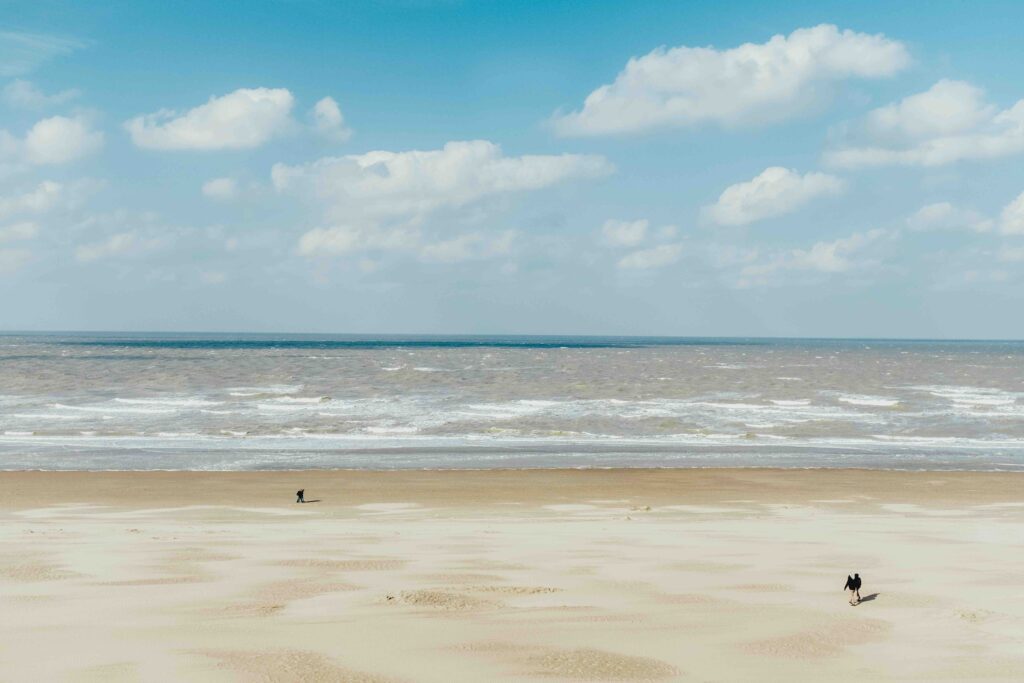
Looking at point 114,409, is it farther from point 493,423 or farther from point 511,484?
point 511,484

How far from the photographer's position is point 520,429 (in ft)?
135

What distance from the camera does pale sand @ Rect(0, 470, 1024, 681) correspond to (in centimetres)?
967

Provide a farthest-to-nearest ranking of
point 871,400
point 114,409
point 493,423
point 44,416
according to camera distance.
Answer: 1. point 871,400
2. point 114,409
3. point 44,416
4. point 493,423

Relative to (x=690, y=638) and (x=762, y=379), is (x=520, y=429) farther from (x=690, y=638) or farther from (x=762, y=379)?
(x=762, y=379)

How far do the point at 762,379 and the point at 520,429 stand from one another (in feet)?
154

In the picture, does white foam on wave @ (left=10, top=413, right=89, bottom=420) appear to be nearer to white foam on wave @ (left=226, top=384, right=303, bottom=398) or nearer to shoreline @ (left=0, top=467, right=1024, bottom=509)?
white foam on wave @ (left=226, top=384, right=303, bottom=398)

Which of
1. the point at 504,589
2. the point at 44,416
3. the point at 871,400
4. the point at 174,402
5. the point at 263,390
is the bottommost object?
the point at 44,416

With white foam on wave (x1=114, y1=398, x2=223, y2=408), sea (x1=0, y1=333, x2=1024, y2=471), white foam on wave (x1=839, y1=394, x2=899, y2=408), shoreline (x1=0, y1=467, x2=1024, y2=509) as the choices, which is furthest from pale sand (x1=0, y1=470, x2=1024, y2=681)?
white foam on wave (x1=839, y1=394, x2=899, y2=408)

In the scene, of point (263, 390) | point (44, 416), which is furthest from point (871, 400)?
point (44, 416)

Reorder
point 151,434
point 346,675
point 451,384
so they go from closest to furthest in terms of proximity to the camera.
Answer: point 346,675 → point 151,434 → point 451,384

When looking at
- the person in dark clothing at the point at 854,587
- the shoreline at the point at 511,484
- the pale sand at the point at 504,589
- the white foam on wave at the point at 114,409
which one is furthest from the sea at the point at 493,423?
the person in dark clothing at the point at 854,587

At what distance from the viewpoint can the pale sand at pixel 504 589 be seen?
9.67 metres

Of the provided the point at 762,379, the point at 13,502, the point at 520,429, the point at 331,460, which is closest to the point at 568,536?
the point at 13,502

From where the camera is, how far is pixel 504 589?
1257cm
